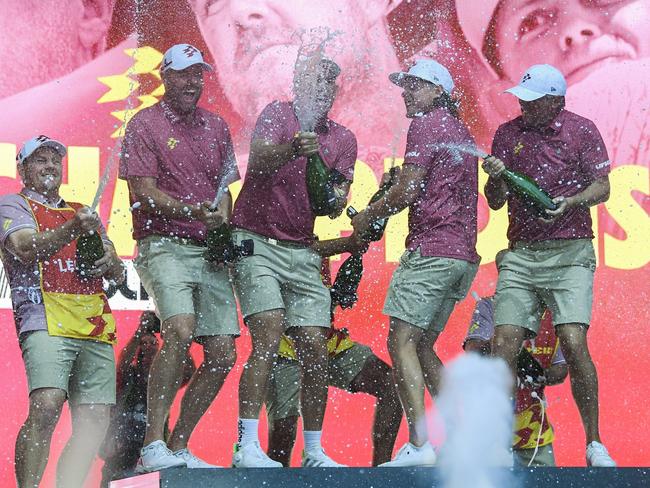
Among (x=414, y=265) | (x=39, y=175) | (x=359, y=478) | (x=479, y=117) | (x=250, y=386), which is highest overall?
(x=479, y=117)

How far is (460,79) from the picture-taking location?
7.18 m

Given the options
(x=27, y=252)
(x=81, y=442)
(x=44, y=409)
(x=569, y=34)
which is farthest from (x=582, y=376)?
(x=569, y=34)

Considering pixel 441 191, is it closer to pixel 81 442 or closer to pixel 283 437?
pixel 283 437

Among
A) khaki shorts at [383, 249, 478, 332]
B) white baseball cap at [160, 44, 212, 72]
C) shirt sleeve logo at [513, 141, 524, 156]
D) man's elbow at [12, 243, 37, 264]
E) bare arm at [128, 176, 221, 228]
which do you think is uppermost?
white baseball cap at [160, 44, 212, 72]

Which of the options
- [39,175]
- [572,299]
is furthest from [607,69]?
[39,175]

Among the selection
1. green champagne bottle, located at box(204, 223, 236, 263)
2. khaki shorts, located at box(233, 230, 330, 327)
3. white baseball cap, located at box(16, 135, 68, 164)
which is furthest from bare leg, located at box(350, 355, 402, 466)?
white baseball cap, located at box(16, 135, 68, 164)

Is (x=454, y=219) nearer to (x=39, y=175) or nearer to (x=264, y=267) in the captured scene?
(x=264, y=267)

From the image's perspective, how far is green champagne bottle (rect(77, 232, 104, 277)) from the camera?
5.24m

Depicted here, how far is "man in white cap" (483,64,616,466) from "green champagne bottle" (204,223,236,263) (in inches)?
44.9

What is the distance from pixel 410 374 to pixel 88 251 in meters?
1.40

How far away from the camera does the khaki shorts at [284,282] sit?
5195mm

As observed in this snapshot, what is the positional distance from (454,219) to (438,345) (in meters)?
1.80

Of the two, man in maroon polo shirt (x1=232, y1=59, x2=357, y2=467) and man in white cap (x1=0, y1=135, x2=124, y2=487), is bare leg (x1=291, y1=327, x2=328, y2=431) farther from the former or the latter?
man in white cap (x1=0, y1=135, x2=124, y2=487)

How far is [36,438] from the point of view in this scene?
5.00 meters
